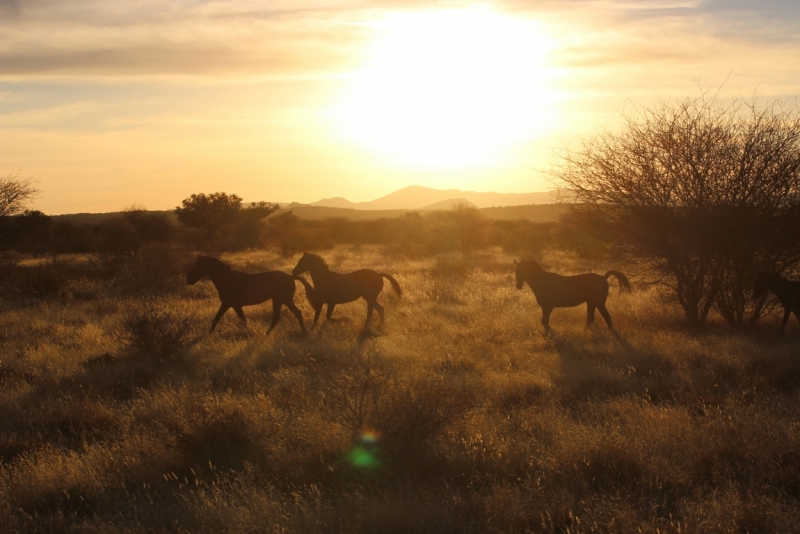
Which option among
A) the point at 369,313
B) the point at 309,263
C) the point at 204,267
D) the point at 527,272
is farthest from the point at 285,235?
the point at 527,272

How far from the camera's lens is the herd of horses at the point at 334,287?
1277cm

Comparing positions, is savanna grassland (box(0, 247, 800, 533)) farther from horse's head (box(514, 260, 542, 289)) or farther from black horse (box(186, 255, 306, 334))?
horse's head (box(514, 260, 542, 289))

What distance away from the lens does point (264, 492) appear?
17.8 ft

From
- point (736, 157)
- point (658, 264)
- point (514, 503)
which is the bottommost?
point (514, 503)

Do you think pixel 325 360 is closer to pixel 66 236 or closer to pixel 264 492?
pixel 264 492

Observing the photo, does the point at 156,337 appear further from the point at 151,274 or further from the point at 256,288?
the point at 151,274

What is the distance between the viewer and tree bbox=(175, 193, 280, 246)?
158ft

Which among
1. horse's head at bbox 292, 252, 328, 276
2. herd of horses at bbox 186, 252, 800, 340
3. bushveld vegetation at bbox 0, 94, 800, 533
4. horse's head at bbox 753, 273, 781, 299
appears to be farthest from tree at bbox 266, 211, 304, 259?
horse's head at bbox 753, 273, 781, 299

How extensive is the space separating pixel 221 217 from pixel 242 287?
37664 millimetres

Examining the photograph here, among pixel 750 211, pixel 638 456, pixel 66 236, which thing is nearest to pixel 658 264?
pixel 750 211

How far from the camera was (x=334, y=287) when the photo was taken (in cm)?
1359

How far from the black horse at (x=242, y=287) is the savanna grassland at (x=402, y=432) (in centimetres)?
106

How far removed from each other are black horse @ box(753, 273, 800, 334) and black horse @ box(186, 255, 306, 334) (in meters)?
8.49

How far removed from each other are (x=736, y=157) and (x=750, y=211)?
103cm
